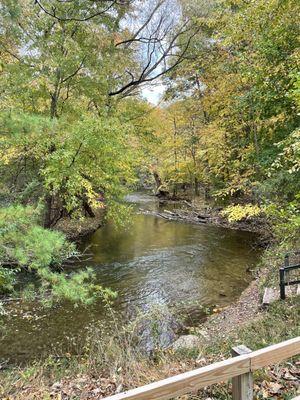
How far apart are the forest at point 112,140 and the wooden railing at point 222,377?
81 centimetres

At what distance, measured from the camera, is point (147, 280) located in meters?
9.05

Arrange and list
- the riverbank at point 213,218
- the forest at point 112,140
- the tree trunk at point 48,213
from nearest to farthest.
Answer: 1. the forest at point 112,140
2. the tree trunk at point 48,213
3. the riverbank at point 213,218

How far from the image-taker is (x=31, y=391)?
361 centimetres

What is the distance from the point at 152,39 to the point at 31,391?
13523 mm

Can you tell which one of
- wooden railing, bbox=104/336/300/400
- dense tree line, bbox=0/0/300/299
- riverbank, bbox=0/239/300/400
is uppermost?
dense tree line, bbox=0/0/300/299

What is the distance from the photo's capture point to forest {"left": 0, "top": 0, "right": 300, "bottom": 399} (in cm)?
473

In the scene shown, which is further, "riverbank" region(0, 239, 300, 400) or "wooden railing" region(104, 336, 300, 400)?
"riverbank" region(0, 239, 300, 400)

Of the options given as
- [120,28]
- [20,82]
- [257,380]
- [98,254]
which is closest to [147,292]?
[98,254]

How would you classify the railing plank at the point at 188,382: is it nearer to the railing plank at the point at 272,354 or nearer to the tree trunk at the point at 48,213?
the railing plank at the point at 272,354

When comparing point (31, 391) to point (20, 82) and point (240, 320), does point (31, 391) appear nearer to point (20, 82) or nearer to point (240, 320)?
point (240, 320)

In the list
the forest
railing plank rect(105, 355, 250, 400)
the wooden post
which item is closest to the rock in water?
the forest

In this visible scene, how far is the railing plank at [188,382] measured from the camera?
183 cm

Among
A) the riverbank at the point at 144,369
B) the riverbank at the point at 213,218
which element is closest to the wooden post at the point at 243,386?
the riverbank at the point at 144,369

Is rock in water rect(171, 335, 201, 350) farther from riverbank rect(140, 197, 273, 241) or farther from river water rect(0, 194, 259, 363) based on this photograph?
riverbank rect(140, 197, 273, 241)
